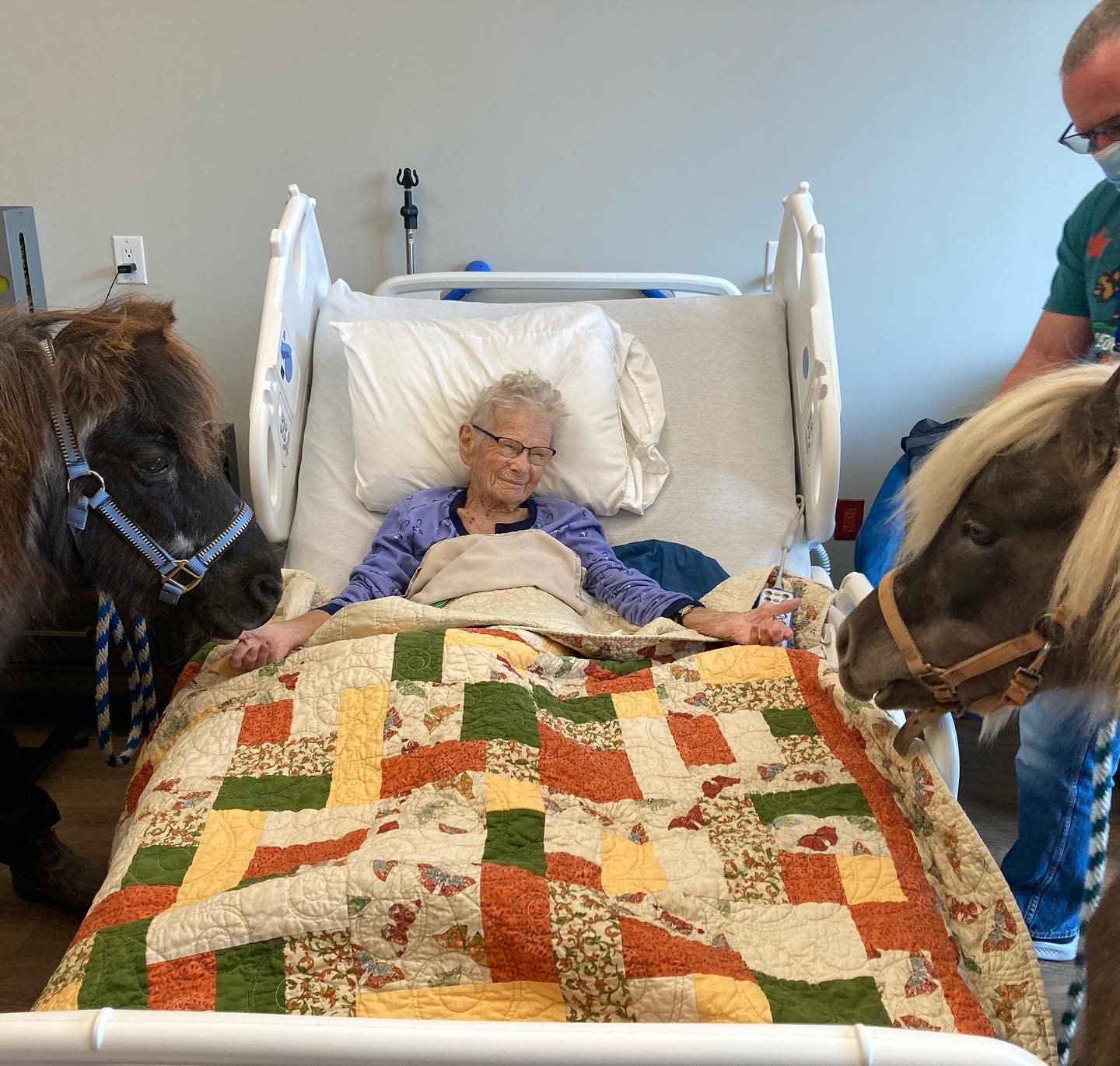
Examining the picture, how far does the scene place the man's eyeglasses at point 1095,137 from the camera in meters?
1.34

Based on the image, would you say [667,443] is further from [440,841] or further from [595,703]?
[440,841]

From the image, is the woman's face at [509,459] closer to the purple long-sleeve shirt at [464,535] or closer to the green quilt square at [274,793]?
the purple long-sleeve shirt at [464,535]

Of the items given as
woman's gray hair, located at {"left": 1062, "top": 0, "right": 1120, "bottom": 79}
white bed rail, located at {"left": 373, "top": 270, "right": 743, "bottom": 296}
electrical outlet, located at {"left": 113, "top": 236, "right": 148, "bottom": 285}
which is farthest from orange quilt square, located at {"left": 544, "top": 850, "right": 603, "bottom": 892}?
electrical outlet, located at {"left": 113, "top": 236, "right": 148, "bottom": 285}

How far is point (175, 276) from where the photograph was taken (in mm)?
2734

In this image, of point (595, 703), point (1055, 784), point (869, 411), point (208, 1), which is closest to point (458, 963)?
point (595, 703)

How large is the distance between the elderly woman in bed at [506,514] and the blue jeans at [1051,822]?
0.62 meters

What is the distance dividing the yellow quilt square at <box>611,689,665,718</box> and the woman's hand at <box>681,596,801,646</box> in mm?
207

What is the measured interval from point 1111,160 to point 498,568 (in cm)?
114

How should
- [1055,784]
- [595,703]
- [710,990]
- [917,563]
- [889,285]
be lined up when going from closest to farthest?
[710,990], [917,563], [595,703], [1055,784], [889,285]

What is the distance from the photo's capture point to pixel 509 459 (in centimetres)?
195

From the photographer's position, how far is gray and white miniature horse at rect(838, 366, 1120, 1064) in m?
0.94

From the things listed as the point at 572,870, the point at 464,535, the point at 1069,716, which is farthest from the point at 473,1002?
the point at 464,535

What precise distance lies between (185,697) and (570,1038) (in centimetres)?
99

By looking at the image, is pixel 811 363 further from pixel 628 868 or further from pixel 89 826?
pixel 89 826
